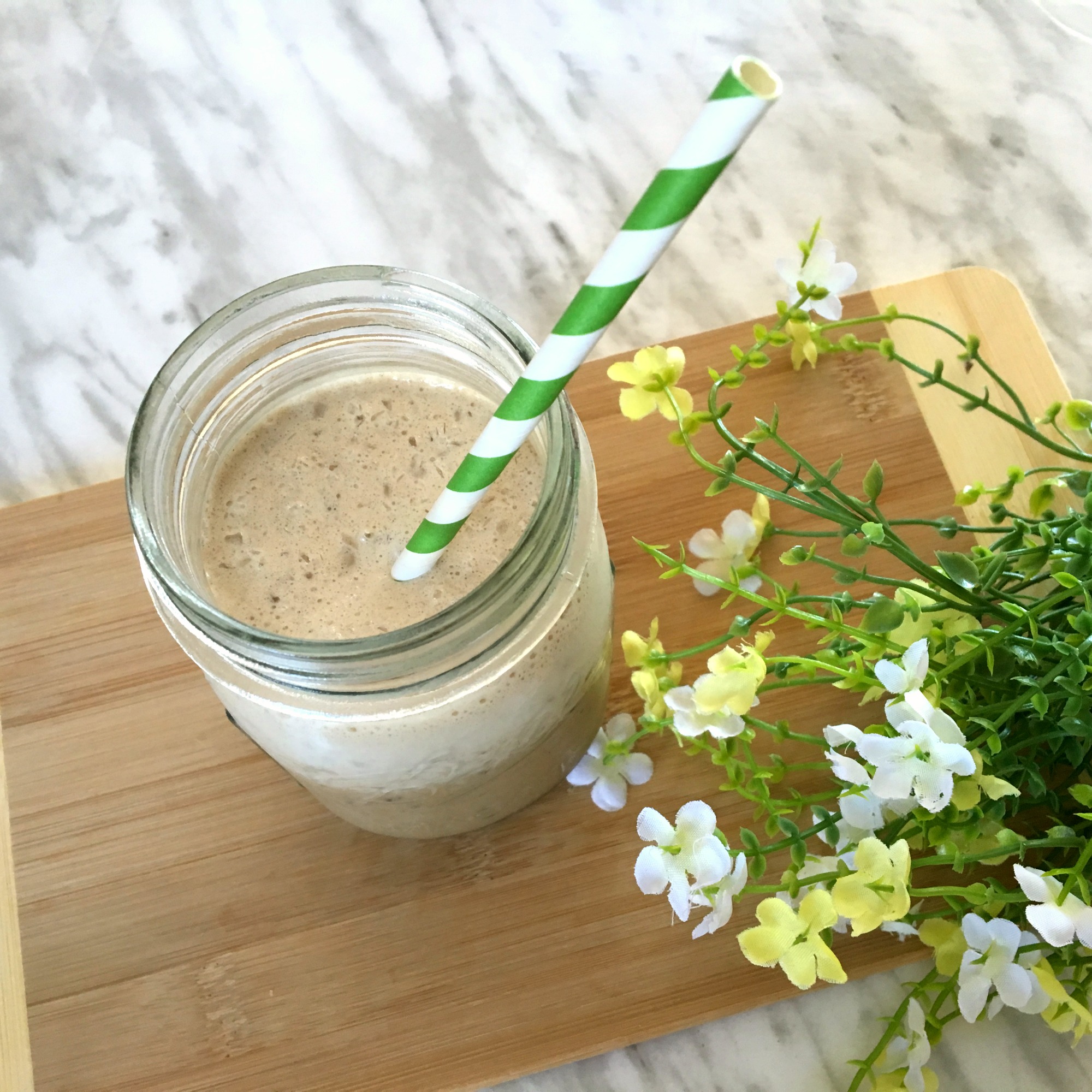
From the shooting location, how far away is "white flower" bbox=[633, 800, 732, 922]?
517 millimetres

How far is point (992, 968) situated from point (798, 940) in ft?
0.39

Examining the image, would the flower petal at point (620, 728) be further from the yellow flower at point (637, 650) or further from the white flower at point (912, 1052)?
the white flower at point (912, 1052)

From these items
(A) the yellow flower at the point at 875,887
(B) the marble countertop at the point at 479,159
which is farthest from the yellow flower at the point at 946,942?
(B) the marble countertop at the point at 479,159

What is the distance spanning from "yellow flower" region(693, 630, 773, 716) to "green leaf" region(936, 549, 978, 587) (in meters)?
0.10

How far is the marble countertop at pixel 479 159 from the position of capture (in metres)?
0.95

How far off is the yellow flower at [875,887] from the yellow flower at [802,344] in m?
0.40

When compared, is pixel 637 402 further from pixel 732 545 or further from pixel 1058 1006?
pixel 1058 1006

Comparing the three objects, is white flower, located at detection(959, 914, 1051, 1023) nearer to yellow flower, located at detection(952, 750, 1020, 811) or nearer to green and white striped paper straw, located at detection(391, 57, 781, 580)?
yellow flower, located at detection(952, 750, 1020, 811)

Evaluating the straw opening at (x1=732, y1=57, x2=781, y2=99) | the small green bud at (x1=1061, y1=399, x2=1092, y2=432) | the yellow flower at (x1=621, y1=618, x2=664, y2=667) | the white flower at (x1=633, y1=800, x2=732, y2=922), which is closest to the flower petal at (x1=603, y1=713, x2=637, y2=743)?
the yellow flower at (x1=621, y1=618, x2=664, y2=667)

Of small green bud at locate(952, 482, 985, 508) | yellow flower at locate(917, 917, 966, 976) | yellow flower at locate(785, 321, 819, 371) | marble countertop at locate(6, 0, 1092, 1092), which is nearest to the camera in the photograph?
yellow flower at locate(917, 917, 966, 976)

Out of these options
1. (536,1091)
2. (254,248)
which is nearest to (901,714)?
(536,1091)

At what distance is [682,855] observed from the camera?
536 millimetres

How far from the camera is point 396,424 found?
660 millimetres

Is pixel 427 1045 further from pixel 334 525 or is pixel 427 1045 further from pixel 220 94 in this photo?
pixel 220 94
